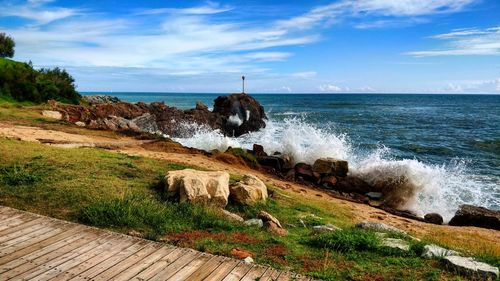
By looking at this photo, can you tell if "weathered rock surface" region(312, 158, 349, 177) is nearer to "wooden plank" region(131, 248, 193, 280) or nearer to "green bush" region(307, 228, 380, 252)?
"green bush" region(307, 228, 380, 252)

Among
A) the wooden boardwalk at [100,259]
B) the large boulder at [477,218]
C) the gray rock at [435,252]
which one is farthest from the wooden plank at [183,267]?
the large boulder at [477,218]

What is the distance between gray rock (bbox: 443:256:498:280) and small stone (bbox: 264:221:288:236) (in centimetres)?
265

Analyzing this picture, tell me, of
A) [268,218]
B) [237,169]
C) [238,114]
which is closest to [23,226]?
[268,218]

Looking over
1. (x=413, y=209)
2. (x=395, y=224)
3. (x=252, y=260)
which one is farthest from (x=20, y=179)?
(x=413, y=209)

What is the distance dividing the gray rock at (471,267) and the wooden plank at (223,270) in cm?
289

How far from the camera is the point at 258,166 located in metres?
17.4

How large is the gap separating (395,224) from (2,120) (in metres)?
17.9

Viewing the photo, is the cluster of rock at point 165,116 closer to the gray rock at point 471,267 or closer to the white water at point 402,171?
the white water at point 402,171

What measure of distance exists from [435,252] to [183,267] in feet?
12.4

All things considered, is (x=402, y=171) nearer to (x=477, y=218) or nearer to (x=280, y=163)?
(x=477, y=218)

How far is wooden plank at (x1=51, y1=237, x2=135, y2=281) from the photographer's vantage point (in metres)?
4.87

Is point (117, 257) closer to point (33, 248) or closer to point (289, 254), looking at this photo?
point (33, 248)

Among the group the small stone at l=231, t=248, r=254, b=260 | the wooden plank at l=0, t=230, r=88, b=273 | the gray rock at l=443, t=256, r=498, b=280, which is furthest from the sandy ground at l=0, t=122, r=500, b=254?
the wooden plank at l=0, t=230, r=88, b=273

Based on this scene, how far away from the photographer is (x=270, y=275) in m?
5.08
